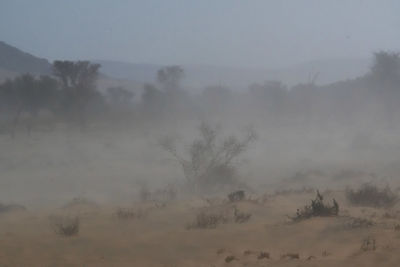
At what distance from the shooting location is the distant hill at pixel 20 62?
151837mm

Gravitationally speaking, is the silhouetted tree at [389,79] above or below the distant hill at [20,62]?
below

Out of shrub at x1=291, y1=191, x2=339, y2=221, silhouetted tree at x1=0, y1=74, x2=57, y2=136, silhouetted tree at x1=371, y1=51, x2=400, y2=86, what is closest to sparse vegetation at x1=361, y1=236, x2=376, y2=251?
shrub at x1=291, y1=191, x2=339, y2=221

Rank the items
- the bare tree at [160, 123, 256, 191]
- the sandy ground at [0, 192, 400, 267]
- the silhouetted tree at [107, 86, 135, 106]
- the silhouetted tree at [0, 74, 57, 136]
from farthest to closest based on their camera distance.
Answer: the silhouetted tree at [107, 86, 135, 106], the silhouetted tree at [0, 74, 57, 136], the bare tree at [160, 123, 256, 191], the sandy ground at [0, 192, 400, 267]

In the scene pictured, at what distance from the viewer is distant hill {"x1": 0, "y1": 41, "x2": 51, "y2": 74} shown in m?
152

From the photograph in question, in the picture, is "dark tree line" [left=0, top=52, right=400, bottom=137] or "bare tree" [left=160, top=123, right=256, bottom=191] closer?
"bare tree" [left=160, top=123, right=256, bottom=191]

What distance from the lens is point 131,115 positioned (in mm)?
64188

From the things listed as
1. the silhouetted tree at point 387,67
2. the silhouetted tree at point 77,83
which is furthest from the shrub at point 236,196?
the silhouetted tree at point 387,67

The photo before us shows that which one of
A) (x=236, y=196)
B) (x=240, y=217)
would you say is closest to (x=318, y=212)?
(x=240, y=217)

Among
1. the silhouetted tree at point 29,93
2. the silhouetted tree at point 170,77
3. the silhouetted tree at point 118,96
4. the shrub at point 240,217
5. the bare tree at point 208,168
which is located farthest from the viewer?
the silhouetted tree at point 118,96

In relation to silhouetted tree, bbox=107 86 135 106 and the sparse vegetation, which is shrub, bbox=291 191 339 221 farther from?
silhouetted tree, bbox=107 86 135 106

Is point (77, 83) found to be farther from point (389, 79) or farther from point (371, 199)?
point (371, 199)

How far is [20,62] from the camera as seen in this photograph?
156 m

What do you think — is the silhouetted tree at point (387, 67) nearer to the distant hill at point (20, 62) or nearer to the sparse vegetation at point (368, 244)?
the sparse vegetation at point (368, 244)

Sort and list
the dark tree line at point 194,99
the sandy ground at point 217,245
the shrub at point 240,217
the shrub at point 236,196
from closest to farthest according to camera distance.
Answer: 1. the sandy ground at point 217,245
2. the shrub at point 240,217
3. the shrub at point 236,196
4. the dark tree line at point 194,99
